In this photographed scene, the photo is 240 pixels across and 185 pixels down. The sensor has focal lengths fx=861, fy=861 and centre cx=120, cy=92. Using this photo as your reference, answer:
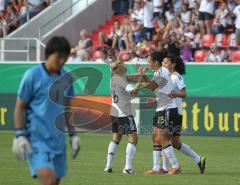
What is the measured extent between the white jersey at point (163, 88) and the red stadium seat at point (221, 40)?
12167 millimetres

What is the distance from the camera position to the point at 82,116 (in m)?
24.5

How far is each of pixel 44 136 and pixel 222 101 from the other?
51.0 ft

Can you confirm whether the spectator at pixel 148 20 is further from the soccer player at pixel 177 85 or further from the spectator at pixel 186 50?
the soccer player at pixel 177 85

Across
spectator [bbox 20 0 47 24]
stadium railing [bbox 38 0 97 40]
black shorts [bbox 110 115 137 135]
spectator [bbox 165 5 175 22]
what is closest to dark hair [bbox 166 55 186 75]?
black shorts [bbox 110 115 137 135]

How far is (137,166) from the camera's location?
54.4ft

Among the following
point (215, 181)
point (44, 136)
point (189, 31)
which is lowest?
point (215, 181)

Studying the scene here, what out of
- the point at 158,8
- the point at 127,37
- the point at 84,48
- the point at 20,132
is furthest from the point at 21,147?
the point at 158,8

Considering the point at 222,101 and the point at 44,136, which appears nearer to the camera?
the point at 44,136

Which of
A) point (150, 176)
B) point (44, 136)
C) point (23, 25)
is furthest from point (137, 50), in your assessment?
point (44, 136)

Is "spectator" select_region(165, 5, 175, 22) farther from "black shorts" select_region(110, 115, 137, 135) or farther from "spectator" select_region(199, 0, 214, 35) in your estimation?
"black shorts" select_region(110, 115, 137, 135)

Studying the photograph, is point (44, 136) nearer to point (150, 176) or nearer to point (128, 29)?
point (150, 176)

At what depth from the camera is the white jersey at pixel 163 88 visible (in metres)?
14.7

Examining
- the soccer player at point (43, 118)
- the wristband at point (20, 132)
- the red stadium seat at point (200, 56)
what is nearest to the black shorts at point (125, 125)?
the soccer player at point (43, 118)

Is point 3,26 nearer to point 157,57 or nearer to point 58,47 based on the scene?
point 157,57
